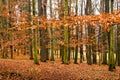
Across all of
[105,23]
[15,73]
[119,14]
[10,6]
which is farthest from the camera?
[10,6]

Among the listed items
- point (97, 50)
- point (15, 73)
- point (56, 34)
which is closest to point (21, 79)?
point (15, 73)

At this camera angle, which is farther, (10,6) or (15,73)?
(10,6)

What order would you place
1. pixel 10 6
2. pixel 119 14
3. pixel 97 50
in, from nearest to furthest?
pixel 119 14 < pixel 10 6 < pixel 97 50

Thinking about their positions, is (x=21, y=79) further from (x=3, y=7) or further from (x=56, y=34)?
→ (x=56, y=34)

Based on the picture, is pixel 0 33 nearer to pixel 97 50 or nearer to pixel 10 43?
pixel 10 43

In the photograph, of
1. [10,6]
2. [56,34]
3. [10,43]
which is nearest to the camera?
[10,43]

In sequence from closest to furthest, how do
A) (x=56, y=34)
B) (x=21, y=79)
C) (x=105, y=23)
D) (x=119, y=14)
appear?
1. (x=105, y=23)
2. (x=119, y=14)
3. (x=21, y=79)
4. (x=56, y=34)

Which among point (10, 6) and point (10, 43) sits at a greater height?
point (10, 6)

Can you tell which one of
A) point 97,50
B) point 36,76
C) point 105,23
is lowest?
point 97,50

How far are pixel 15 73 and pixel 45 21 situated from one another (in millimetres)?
3246

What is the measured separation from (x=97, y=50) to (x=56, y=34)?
294 inches

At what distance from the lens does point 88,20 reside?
10.5m

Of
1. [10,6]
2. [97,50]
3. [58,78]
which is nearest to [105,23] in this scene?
[58,78]

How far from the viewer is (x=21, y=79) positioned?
1156 cm
